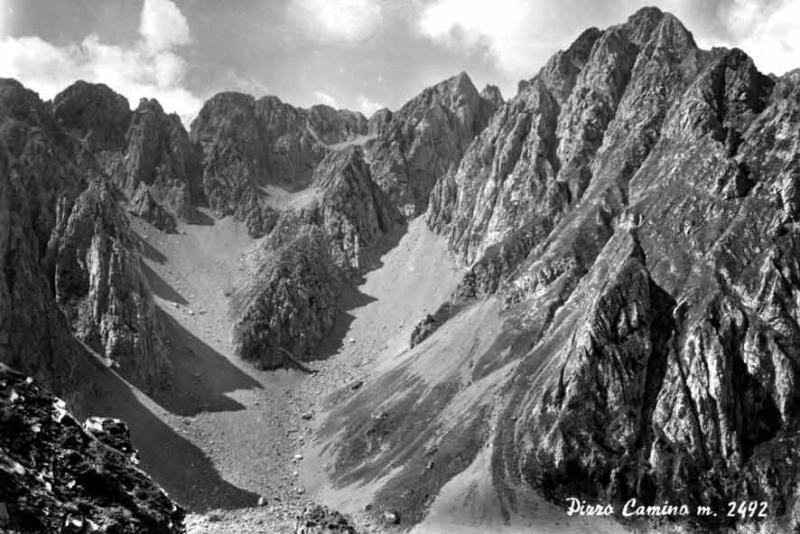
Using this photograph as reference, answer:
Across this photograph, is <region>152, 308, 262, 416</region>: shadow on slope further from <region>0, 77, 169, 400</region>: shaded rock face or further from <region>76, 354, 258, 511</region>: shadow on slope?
<region>76, 354, 258, 511</region>: shadow on slope

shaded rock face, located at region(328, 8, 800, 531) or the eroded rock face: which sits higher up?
shaded rock face, located at region(328, 8, 800, 531)

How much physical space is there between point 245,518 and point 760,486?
269ft

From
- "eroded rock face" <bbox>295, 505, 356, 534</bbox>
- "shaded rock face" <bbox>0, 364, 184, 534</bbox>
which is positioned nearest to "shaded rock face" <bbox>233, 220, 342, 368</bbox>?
"eroded rock face" <bbox>295, 505, 356, 534</bbox>

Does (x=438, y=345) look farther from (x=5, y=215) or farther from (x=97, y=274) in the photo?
(x=5, y=215)

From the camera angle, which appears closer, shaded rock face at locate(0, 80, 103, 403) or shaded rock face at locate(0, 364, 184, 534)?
shaded rock face at locate(0, 364, 184, 534)

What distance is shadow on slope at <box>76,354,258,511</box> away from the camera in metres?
115

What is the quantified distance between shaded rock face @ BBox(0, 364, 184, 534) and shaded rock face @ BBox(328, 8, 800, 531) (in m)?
96.1

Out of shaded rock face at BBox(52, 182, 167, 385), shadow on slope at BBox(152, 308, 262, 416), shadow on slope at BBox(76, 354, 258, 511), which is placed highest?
shaded rock face at BBox(52, 182, 167, 385)

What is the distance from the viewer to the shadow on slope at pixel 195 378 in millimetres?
140913

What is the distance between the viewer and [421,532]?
102 meters

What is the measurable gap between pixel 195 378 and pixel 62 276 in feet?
122

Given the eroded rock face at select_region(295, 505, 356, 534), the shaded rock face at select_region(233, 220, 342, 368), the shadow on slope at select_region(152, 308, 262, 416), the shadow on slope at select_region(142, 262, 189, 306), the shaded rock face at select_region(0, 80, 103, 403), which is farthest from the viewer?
the shadow on slope at select_region(142, 262, 189, 306)

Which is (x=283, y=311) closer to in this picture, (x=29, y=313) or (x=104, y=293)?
(x=104, y=293)

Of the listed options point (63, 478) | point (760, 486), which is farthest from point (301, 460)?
point (63, 478)
